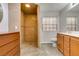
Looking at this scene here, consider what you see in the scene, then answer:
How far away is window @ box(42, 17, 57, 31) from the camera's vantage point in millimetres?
8406

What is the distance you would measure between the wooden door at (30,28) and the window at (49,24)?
2.33ft

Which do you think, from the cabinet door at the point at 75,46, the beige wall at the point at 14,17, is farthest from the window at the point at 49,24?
the cabinet door at the point at 75,46

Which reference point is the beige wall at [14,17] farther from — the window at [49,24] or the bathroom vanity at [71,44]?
the window at [49,24]

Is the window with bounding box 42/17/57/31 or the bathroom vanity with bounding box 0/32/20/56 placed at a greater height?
the window with bounding box 42/17/57/31

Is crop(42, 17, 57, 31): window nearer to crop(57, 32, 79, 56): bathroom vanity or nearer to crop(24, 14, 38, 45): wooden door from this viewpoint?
crop(24, 14, 38, 45): wooden door

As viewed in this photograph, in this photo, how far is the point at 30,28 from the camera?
348 inches

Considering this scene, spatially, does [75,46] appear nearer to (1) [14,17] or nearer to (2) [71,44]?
(2) [71,44]

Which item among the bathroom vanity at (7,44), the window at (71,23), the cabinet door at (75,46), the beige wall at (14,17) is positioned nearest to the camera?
the bathroom vanity at (7,44)

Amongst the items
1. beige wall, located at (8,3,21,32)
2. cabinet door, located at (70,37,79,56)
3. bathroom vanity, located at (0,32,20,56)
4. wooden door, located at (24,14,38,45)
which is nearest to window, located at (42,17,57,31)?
wooden door, located at (24,14,38,45)

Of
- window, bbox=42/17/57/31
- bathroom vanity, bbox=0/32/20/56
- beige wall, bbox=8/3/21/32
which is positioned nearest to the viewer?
bathroom vanity, bbox=0/32/20/56

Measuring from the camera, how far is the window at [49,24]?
841 centimetres

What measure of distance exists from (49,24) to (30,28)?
1.50m

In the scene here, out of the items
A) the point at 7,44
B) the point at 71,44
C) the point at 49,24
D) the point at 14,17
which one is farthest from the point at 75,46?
the point at 49,24

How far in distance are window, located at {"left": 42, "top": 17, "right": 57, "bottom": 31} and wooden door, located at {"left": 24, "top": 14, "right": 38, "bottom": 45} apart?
71 cm
